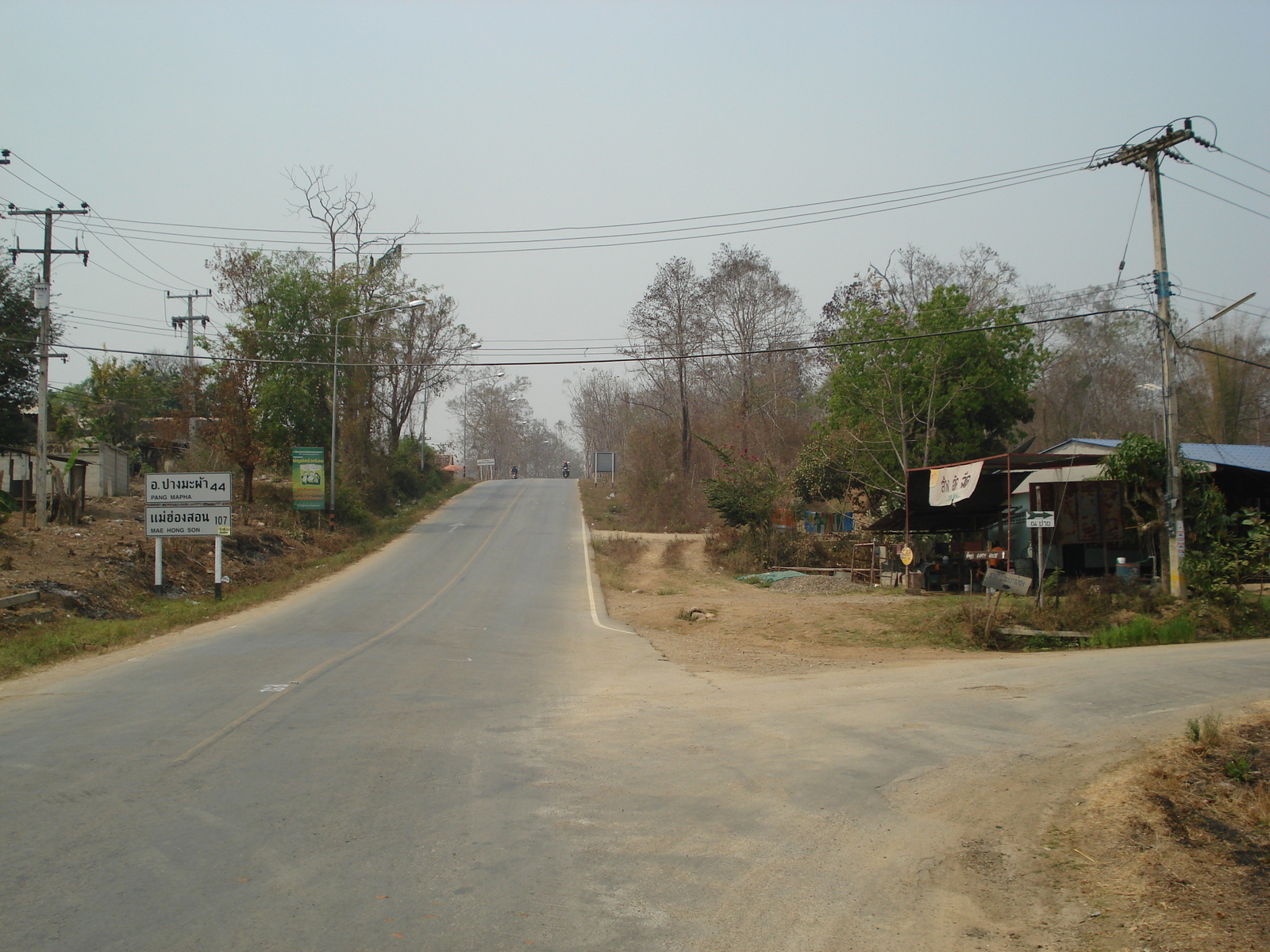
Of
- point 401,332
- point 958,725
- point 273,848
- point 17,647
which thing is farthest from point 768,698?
point 401,332

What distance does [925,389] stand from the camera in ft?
111

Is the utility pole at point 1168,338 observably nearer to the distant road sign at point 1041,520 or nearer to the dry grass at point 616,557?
the distant road sign at point 1041,520

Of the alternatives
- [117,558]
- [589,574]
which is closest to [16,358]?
[117,558]

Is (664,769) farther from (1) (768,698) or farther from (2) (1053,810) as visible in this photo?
(1) (768,698)

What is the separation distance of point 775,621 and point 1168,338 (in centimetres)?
1069

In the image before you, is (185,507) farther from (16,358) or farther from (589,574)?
(16,358)

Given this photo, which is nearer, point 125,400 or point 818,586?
point 818,586

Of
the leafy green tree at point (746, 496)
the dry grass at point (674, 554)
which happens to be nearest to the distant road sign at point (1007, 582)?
the leafy green tree at point (746, 496)

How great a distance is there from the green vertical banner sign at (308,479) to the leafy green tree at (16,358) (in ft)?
38.1

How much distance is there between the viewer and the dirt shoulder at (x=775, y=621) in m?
15.5

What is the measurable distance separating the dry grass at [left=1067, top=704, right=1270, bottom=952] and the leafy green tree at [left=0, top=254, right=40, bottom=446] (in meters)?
41.2

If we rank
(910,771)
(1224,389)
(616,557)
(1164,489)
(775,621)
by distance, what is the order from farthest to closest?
(1224,389) < (616,557) < (1164,489) < (775,621) < (910,771)

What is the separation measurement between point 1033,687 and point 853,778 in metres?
5.12

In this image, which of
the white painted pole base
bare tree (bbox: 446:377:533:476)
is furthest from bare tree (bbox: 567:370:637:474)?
the white painted pole base
